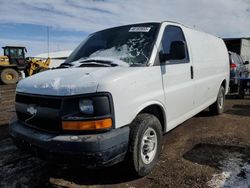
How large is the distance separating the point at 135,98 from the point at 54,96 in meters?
0.97

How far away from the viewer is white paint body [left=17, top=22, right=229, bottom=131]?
325 centimetres

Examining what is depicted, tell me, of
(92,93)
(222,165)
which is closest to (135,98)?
(92,93)

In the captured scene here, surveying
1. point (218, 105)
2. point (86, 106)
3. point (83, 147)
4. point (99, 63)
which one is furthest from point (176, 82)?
point (218, 105)

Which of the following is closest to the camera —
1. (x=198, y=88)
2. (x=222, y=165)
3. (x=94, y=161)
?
(x=94, y=161)

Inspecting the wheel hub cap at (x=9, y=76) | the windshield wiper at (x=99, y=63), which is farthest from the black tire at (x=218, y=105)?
the wheel hub cap at (x=9, y=76)

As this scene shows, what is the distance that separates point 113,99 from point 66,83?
572mm

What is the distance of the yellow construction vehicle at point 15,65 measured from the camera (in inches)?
826

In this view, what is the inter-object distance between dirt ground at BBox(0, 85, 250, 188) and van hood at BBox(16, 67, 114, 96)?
1225 mm

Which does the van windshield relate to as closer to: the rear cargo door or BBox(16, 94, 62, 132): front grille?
the rear cargo door

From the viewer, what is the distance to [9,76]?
21.2 metres

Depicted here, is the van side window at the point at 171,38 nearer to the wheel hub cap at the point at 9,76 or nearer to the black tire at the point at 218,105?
the black tire at the point at 218,105

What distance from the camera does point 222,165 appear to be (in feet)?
13.8

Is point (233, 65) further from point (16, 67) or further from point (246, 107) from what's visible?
point (16, 67)

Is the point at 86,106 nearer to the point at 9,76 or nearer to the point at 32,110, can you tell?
the point at 32,110
